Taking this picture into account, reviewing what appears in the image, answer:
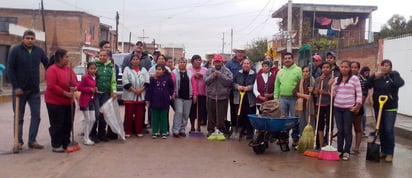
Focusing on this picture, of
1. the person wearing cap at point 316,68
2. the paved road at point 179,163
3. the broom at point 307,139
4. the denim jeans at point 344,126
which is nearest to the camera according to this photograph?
the paved road at point 179,163

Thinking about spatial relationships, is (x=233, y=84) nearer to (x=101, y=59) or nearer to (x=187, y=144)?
(x=187, y=144)

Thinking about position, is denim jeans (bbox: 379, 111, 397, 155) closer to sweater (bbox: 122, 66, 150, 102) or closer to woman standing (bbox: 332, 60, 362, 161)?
woman standing (bbox: 332, 60, 362, 161)

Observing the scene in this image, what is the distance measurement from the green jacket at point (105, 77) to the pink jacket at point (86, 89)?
0.27 meters

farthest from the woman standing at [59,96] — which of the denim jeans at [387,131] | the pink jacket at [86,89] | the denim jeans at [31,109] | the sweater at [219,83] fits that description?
the denim jeans at [387,131]

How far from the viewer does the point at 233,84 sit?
405 inches

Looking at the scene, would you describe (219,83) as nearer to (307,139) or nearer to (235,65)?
(235,65)

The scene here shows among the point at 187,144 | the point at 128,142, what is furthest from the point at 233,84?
the point at 128,142

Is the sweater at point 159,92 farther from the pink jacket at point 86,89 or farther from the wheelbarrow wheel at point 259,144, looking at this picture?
the wheelbarrow wheel at point 259,144

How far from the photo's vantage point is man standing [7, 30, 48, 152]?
8.15m

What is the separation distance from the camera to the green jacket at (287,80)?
9297 millimetres

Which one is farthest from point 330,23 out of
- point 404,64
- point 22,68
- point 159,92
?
point 22,68

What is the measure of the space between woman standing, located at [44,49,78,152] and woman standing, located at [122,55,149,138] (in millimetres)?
1894

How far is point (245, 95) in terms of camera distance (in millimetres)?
10250

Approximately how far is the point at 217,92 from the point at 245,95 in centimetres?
61
